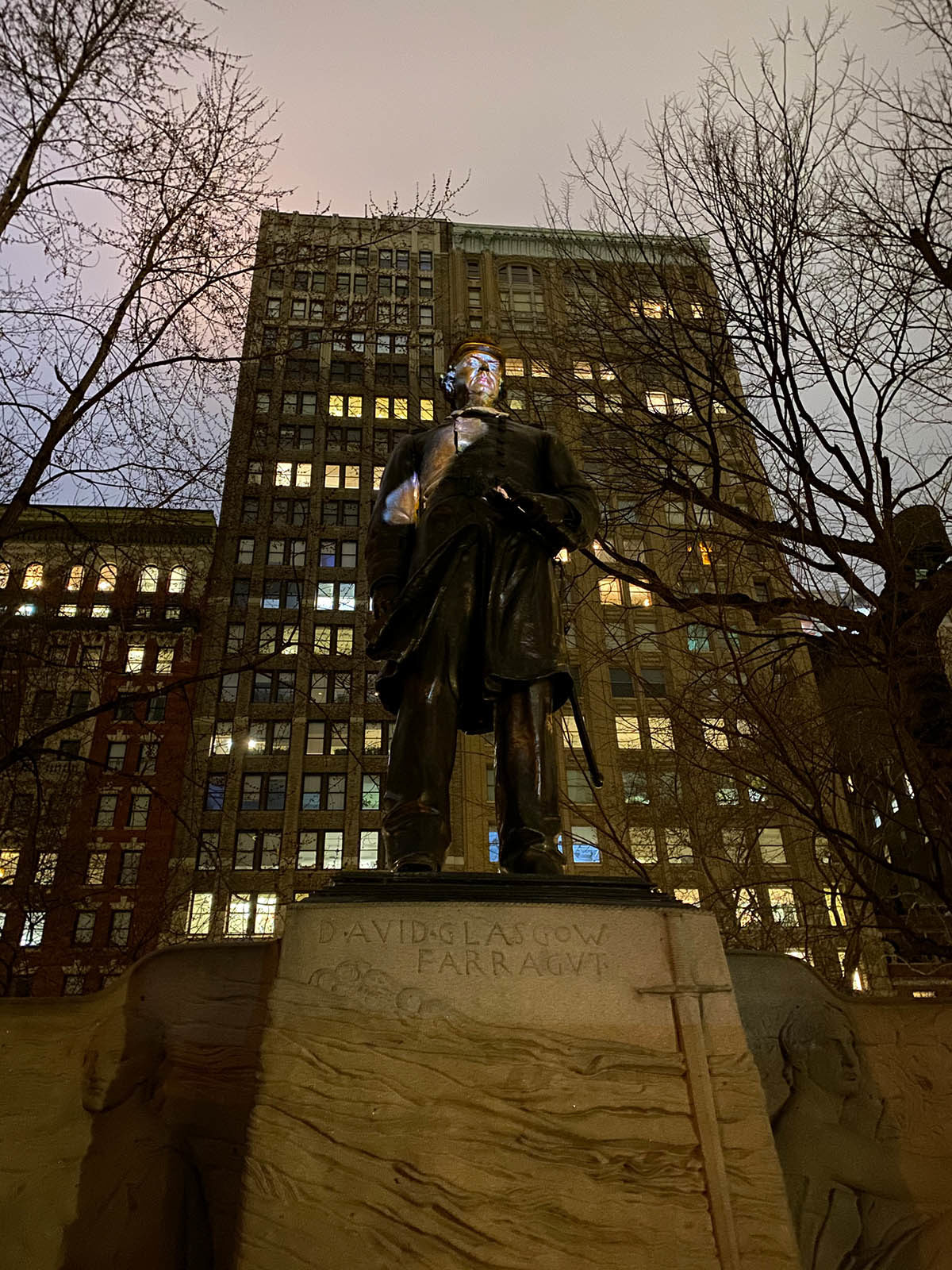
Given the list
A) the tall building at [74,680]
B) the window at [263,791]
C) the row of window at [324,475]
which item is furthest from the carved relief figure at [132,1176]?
the row of window at [324,475]

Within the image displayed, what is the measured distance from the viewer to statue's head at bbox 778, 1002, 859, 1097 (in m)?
3.67

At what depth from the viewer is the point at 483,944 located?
3.22m

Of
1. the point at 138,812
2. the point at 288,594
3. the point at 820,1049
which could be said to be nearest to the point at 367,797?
the point at 138,812

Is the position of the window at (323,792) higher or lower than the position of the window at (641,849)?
higher

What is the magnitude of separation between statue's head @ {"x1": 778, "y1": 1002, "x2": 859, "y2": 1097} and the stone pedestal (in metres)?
0.75

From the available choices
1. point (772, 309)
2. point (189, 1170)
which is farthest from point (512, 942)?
point (772, 309)

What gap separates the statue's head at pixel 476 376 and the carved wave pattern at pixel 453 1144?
387 centimetres

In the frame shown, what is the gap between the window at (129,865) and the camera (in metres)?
37.7

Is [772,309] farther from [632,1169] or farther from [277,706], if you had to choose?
[277,706]

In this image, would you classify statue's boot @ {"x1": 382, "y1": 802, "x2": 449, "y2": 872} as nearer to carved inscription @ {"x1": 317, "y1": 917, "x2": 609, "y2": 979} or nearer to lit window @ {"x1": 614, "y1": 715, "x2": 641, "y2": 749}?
carved inscription @ {"x1": 317, "y1": 917, "x2": 609, "y2": 979}

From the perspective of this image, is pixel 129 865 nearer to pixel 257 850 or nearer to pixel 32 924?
pixel 257 850

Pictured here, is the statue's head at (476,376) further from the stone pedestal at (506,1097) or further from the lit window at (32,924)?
the lit window at (32,924)

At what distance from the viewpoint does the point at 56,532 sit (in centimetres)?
1209

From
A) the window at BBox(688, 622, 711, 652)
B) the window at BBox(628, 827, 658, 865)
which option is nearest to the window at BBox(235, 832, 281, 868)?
the window at BBox(628, 827, 658, 865)
